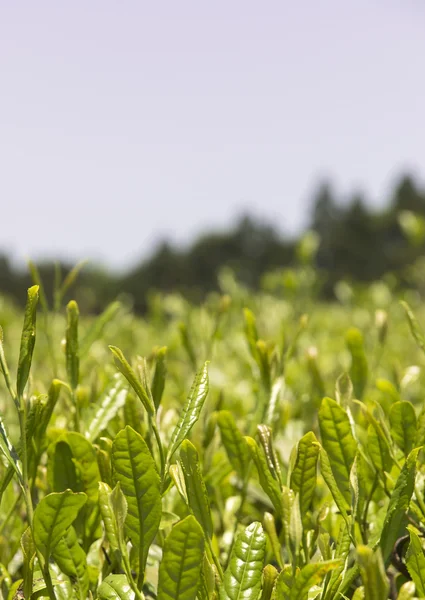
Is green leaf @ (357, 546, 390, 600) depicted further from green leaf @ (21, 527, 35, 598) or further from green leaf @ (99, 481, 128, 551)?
green leaf @ (21, 527, 35, 598)

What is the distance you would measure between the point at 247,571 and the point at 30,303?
36 cm

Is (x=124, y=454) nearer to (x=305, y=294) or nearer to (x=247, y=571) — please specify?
(x=247, y=571)

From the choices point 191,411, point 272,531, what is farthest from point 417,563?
point 191,411

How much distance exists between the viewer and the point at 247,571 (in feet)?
2.14

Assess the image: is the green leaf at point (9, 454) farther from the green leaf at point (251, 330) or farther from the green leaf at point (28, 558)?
the green leaf at point (251, 330)

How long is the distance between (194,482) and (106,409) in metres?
0.32

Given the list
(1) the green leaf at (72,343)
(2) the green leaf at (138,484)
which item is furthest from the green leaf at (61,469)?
(2) the green leaf at (138,484)

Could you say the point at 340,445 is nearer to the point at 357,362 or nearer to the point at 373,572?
the point at 373,572

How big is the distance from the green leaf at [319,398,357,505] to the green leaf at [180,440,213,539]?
17 cm

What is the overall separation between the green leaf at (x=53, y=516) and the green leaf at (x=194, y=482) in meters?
0.11

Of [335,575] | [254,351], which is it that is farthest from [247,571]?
[254,351]

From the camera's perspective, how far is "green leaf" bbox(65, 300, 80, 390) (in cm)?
86

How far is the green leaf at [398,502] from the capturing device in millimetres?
644

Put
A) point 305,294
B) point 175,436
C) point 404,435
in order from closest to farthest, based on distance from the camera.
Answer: point 175,436
point 404,435
point 305,294
